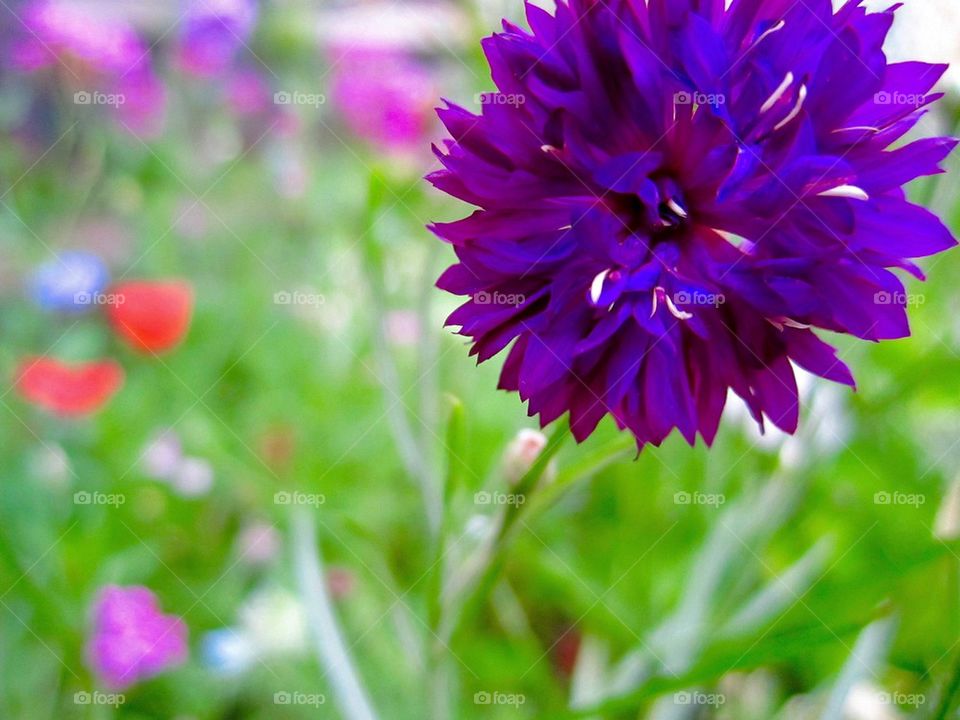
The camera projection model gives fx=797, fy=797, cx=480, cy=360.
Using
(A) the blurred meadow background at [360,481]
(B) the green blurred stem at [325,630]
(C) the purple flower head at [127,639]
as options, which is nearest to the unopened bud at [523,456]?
(A) the blurred meadow background at [360,481]

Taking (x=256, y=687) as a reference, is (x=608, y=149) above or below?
above

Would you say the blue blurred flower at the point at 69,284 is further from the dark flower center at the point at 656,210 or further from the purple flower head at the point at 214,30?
the dark flower center at the point at 656,210

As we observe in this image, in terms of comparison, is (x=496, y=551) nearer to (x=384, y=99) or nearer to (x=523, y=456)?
(x=523, y=456)

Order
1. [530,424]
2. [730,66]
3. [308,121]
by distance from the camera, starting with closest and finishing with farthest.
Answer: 1. [730,66]
2. [530,424]
3. [308,121]

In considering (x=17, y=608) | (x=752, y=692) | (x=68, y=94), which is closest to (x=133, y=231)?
(x=68, y=94)

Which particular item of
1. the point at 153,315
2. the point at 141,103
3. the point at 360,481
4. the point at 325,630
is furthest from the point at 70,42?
the point at 325,630

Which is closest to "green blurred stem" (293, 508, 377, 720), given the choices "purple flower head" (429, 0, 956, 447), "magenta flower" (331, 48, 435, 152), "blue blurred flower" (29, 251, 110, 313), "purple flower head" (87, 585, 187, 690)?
"purple flower head" (87, 585, 187, 690)

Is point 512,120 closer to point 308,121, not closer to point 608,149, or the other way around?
point 608,149
